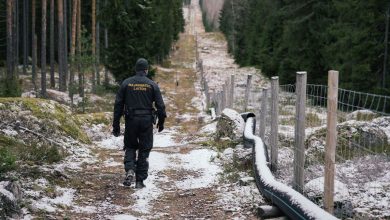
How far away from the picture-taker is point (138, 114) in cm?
748

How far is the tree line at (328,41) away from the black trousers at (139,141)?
17.7m

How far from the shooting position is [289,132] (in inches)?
418

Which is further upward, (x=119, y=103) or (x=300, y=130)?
(x=119, y=103)

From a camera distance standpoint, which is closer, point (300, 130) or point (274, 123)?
point (300, 130)

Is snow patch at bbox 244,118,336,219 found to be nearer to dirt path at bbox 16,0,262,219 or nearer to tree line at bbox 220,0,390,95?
dirt path at bbox 16,0,262,219

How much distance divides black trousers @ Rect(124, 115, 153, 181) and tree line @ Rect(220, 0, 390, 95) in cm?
1774

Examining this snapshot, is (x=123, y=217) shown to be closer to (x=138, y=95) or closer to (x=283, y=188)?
(x=283, y=188)

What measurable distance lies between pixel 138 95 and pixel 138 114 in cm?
32

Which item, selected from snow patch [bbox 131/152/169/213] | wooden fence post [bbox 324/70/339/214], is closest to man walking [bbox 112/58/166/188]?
snow patch [bbox 131/152/169/213]

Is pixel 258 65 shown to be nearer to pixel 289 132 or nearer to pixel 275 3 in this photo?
pixel 275 3

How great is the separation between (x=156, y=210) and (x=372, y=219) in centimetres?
295

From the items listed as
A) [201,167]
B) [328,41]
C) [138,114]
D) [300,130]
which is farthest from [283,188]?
[328,41]

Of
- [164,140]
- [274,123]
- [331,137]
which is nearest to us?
[331,137]

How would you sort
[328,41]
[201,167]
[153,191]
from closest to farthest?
1. [153,191]
2. [201,167]
3. [328,41]
